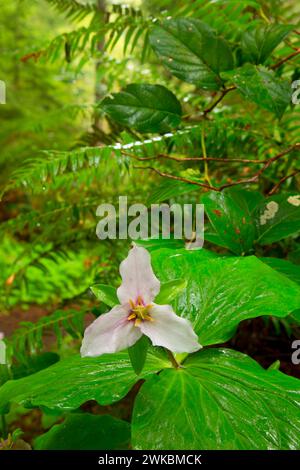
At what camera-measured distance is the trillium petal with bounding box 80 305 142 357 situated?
44 centimetres

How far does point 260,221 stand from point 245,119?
23.1 inches

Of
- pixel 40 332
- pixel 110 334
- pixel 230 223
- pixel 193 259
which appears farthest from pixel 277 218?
pixel 40 332

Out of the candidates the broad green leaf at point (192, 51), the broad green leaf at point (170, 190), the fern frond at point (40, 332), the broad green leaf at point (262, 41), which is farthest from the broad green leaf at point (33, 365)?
the broad green leaf at point (262, 41)

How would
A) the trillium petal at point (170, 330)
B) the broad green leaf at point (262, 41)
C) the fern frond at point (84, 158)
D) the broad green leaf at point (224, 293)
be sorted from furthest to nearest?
the fern frond at point (84, 158) → the broad green leaf at point (262, 41) → the broad green leaf at point (224, 293) → the trillium petal at point (170, 330)

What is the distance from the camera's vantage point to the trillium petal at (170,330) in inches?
17.3

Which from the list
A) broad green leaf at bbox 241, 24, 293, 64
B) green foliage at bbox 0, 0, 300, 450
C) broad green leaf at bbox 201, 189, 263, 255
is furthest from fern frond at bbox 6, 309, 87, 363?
broad green leaf at bbox 241, 24, 293, 64

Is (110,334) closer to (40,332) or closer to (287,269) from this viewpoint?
(287,269)

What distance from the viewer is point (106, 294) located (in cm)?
50

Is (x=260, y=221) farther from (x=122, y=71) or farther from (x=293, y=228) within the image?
(x=122, y=71)

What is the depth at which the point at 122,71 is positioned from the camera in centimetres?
175

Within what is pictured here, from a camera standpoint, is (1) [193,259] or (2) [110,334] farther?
(1) [193,259]

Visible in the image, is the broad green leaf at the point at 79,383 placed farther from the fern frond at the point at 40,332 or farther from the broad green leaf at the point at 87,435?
the fern frond at the point at 40,332

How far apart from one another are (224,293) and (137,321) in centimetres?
18
